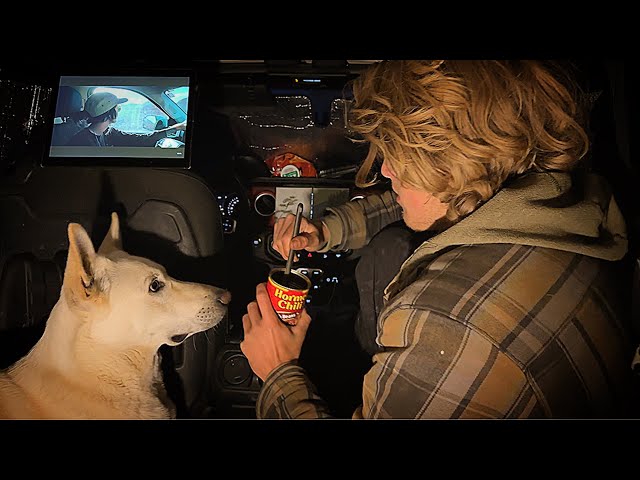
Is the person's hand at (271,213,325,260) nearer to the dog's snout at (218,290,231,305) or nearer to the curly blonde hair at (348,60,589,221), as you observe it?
the dog's snout at (218,290,231,305)

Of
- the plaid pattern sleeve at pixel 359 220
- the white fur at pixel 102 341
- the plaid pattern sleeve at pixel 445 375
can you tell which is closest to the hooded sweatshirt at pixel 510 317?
the plaid pattern sleeve at pixel 445 375

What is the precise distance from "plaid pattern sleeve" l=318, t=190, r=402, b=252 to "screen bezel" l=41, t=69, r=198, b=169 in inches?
13.8

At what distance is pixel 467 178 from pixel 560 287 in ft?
0.81

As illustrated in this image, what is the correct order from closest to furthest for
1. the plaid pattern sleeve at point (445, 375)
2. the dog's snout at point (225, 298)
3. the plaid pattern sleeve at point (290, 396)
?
the plaid pattern sleeve at point (445, 375)
the plaid pattern sleeve at point (290, 396)
the dog's snout at point (225, 298)

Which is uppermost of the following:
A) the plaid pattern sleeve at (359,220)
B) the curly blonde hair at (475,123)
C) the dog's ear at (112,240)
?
the curly blonde hair at (475,123)

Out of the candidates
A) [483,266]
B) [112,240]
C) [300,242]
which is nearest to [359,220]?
[300,242]

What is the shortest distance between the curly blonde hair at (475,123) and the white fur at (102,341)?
529mm

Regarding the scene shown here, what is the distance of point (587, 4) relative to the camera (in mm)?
1279

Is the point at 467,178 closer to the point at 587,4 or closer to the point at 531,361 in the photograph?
the point at 531,361

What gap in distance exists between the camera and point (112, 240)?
120 cm

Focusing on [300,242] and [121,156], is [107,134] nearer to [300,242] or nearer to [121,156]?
[121,156]

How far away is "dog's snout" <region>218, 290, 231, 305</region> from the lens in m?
1.20

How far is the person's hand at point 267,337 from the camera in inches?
45.0

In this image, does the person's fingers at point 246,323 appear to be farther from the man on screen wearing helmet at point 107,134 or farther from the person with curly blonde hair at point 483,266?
the man on screen wearing helmet at point 107,134
